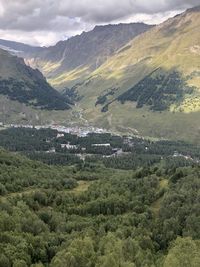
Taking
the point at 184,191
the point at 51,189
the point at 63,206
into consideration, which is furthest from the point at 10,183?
the point at 184,191

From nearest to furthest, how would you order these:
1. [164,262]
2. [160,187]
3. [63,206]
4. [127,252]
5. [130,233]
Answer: [164,262] < [127,252] < [130,233] < [63,206] < [160,187]

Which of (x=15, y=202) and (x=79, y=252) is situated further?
(x=15, y=202)

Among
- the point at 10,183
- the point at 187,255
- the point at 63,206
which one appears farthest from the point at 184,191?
the point at 10,183

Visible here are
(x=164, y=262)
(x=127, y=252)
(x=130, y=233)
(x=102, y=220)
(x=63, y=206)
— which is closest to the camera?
(x=164, y=262)

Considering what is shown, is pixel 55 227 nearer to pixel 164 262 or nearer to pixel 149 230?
pixel 149 230

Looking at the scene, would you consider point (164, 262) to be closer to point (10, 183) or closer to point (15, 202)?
point (15, 202)

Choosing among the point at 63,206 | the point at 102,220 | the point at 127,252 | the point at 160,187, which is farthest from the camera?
the point at 160,187
